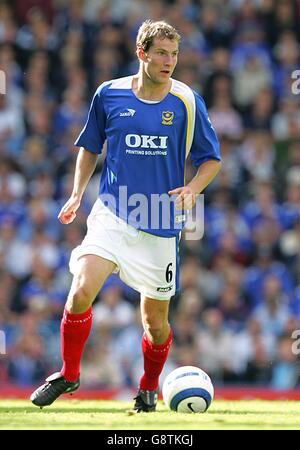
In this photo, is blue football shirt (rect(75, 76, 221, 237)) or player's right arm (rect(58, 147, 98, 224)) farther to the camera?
player's right arm (rect(58, 147, 98, 224))

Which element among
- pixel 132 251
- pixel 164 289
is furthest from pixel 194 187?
pixel 164 289

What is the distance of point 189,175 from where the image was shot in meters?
13.3

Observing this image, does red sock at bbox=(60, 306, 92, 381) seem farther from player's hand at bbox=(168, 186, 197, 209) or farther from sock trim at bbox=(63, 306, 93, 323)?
player's hand at bbox=(168, 186, 197, 209)

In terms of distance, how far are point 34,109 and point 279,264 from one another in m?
3.76

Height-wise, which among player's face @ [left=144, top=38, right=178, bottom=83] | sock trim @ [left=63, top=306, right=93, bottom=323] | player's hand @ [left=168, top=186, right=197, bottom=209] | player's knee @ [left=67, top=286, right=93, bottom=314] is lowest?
sock trim @ [left=63, top=306, right=93, bottom=323]

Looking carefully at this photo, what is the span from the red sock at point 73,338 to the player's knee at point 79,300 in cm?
5

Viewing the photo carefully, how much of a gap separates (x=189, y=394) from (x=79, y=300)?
106 centimetres

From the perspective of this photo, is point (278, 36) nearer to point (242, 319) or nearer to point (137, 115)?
point (242, 319)

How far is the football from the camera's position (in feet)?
24.1

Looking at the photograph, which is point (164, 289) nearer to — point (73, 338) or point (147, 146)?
point (73, 338)

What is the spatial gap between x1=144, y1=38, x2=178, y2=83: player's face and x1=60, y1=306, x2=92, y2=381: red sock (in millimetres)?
1601

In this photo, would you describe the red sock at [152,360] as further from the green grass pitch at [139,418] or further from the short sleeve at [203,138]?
the short sleeve at [203,138]

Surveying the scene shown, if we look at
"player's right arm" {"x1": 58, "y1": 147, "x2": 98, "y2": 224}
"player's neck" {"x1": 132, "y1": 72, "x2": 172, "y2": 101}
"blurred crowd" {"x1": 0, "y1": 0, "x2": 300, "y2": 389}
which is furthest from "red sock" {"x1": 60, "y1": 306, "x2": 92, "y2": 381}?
"blurred crowd" {"x1": 0, "y1": 0, "x2": 300, "y2": 389}

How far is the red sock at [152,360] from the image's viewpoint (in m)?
7.44
